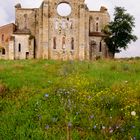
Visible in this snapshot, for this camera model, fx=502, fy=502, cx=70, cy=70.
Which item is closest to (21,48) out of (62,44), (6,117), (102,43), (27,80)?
(62,44)

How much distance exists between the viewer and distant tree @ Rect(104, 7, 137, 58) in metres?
69.6

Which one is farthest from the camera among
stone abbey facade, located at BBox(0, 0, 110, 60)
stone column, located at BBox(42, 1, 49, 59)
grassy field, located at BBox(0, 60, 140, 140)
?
stone abbey facade, located at BBox(0, 0, 110, 60)

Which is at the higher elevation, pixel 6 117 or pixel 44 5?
pixel 44 5

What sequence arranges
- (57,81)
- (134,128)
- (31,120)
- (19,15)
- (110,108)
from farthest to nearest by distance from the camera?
(19,15)
(57,81)
(110,108)
(31,120)
(134,128)

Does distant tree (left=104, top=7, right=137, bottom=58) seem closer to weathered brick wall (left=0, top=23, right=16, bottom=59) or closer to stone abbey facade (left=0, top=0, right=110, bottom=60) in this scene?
stone abbey facade (left=0, top=0, right=110, bottom=60)

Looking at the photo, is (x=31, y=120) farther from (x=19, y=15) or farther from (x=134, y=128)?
(x=19, y=15)

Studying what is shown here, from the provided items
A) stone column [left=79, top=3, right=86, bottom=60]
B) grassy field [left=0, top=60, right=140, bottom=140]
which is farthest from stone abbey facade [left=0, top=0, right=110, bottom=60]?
grassy field [left=0, top=60, right=140, bottom=140]

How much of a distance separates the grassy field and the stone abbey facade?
170ft

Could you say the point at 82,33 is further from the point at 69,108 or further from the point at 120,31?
the point at 69,108

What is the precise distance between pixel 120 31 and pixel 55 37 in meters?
9.10

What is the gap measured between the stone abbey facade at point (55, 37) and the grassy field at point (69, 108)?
170 feet

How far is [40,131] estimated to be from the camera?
34.0 feet

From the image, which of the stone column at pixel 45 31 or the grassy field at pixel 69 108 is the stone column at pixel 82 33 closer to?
the stone column at pixel 45 31

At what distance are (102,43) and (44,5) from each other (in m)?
10.4
